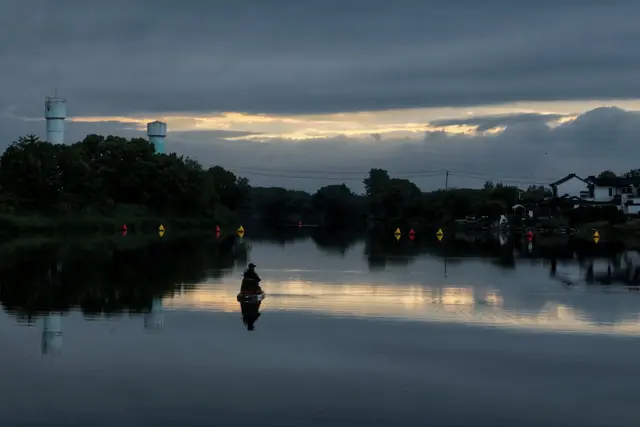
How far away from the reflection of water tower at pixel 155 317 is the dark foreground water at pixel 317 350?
0.09 m

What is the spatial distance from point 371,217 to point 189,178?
7061 cm

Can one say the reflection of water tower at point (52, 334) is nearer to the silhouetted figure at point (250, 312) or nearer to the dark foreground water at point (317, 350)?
the dark foreground water at point (317, 350)

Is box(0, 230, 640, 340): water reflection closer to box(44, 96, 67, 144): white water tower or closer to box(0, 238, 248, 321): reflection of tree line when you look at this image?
box(0, 238, 248, 321): reflection of tree line

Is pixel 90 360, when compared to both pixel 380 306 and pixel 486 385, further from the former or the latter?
pixel 380 306

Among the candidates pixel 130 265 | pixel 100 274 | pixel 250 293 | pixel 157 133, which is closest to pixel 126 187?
pixel 157 133

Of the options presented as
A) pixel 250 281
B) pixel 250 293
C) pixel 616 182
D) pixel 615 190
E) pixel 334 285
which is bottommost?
pixel 334 285

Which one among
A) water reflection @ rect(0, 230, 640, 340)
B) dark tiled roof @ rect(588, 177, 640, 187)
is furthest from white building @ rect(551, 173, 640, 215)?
water reflection @ rect(0, 230, 640, 340)

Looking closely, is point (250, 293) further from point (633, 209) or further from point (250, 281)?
point (633, 209)

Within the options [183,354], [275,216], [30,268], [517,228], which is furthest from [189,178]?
[183,354]

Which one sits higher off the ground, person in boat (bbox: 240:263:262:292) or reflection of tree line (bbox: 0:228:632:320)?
person in boat (bbox: 240:263:262:292)

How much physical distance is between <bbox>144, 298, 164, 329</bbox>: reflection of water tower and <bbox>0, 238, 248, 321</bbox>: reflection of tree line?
0.98 ft

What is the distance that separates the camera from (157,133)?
137875mm

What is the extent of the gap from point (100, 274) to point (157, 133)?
310ft

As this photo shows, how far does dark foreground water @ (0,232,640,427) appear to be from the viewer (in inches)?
714
